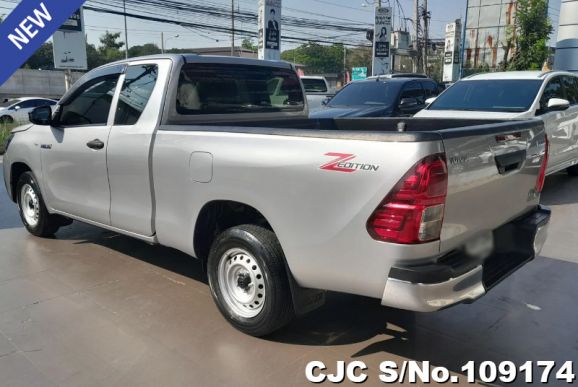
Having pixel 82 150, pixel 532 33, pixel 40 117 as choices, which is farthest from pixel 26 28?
pixel 532 33

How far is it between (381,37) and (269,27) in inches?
303

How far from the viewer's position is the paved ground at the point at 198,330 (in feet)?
10.2

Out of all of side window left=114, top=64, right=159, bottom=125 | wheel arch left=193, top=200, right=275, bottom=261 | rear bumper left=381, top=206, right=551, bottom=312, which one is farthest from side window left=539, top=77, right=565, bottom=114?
side window left=114, top=64, right=159, bottom=125

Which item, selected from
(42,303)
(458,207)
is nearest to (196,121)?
(42,303)

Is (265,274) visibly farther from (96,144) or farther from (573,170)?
(573,170)

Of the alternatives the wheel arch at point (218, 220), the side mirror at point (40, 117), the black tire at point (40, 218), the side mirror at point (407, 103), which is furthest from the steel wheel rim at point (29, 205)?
the side mirror at point (407, 103)

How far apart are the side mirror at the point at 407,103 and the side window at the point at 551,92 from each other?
3.20 m

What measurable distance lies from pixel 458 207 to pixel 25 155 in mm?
4632

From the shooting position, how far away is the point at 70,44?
1698 cm

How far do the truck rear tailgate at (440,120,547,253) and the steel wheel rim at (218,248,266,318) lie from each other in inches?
48.2

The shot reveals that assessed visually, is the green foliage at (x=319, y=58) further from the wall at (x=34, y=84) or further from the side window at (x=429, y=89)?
the side window at (x=429, y=89)

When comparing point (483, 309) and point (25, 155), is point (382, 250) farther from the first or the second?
point (25, 155)

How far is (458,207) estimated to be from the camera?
279cm

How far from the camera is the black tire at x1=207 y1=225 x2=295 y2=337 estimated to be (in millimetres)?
3174
